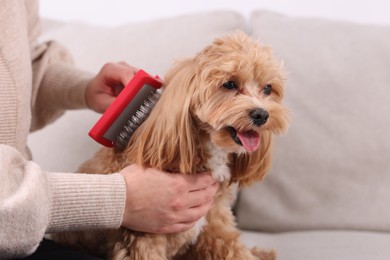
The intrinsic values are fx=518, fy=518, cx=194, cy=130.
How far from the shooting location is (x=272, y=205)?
4.72 ft

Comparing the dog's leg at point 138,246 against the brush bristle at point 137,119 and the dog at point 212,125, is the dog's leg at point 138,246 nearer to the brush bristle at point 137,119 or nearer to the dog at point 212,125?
the dog at point 212,125

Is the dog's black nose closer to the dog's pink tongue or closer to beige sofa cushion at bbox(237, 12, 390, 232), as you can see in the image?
the dog's pink tongue

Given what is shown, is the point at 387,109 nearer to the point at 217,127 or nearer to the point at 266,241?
the point at 266,241

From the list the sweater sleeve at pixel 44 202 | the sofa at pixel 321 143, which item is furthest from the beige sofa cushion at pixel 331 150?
the sweater sleeve at pixel 44 202

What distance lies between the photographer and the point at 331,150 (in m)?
1.41

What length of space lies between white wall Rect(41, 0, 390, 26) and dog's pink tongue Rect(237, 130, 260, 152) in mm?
978

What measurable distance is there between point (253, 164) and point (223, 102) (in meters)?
0.18

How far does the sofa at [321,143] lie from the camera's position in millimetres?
1408

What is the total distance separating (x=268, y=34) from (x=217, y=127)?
0.66 m

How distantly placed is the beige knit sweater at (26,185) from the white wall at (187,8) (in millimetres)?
642

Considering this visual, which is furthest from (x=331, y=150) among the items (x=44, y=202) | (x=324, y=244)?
(x=44, y=202)

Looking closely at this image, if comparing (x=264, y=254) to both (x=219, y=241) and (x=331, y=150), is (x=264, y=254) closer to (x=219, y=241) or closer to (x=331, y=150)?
(x=219, y=241)

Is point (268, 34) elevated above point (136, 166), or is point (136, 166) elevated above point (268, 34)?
point (268, 34)

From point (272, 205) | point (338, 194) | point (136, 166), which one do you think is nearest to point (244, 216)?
point (272, 205)
